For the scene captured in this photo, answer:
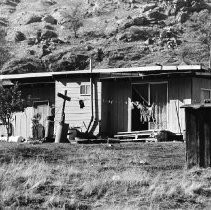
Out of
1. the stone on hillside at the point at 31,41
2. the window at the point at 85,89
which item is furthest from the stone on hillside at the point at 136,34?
the window at the point at 85,89

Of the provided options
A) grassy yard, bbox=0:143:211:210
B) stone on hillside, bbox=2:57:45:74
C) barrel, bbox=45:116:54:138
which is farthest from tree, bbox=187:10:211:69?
grassy yard, bbox=0:143:211:210

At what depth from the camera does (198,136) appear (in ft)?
47.9

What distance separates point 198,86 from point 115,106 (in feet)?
13.6

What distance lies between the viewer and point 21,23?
79.7m

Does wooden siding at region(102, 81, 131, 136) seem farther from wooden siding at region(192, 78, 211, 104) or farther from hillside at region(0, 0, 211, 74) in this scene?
hillside at region(0, 0, 211, 74)

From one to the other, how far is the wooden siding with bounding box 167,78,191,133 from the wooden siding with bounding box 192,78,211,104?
0.89 ft

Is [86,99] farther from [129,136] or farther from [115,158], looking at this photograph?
[115,158]

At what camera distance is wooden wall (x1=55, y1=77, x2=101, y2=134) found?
26688 millimetres

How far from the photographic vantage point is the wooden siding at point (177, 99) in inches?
992

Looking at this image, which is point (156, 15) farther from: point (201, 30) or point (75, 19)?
point (201, 30)

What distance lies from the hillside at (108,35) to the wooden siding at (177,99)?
18275 mm

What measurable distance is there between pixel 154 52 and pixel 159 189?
42983 millimetres

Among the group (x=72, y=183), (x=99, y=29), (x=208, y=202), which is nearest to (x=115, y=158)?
(x=72, y=183)

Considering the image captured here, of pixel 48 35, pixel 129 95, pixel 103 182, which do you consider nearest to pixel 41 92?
pixel 129 95
